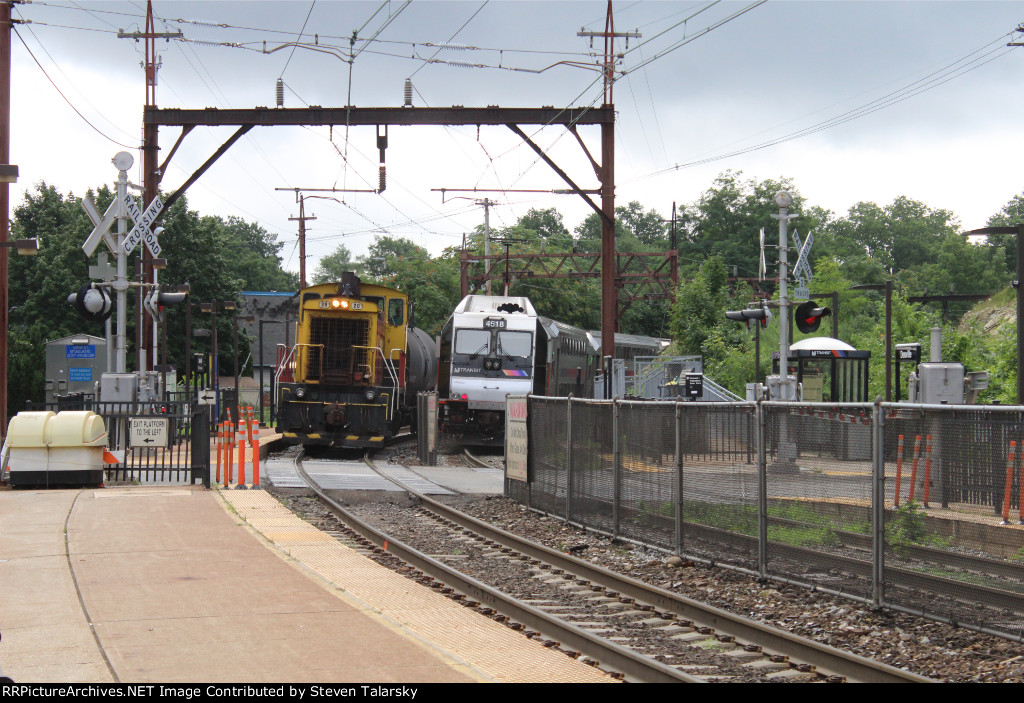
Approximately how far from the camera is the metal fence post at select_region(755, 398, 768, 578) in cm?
1035

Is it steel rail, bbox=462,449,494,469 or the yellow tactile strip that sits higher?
the yellow tactile strip

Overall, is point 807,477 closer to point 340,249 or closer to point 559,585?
point 559,585

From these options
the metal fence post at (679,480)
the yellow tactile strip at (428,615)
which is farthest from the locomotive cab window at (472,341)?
the metal fence post at (679,480)

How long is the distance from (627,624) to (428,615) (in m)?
1.73

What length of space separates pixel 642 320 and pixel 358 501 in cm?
7300

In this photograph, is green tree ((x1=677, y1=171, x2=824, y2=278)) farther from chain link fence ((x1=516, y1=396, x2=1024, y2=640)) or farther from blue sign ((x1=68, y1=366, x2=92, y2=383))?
chain link fence ((x1=516, y1=396, x2=1024, y2=640))

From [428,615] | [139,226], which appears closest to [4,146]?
[139,226]

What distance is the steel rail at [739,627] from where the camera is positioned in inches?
271

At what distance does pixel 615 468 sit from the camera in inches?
529

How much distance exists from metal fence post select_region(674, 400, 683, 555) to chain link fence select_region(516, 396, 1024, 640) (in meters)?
0.02

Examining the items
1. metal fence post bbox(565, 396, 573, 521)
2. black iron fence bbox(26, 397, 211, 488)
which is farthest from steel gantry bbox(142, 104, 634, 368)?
metal fence post bbox(565, 396, 573, 521)

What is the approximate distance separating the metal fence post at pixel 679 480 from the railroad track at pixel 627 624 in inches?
49.5

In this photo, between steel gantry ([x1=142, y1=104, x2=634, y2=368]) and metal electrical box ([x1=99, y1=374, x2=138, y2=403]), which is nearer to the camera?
metal electrical box ([x1=99, y1=374, x2=138, y2=403])

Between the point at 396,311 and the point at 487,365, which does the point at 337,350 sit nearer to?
the point at 396,311
